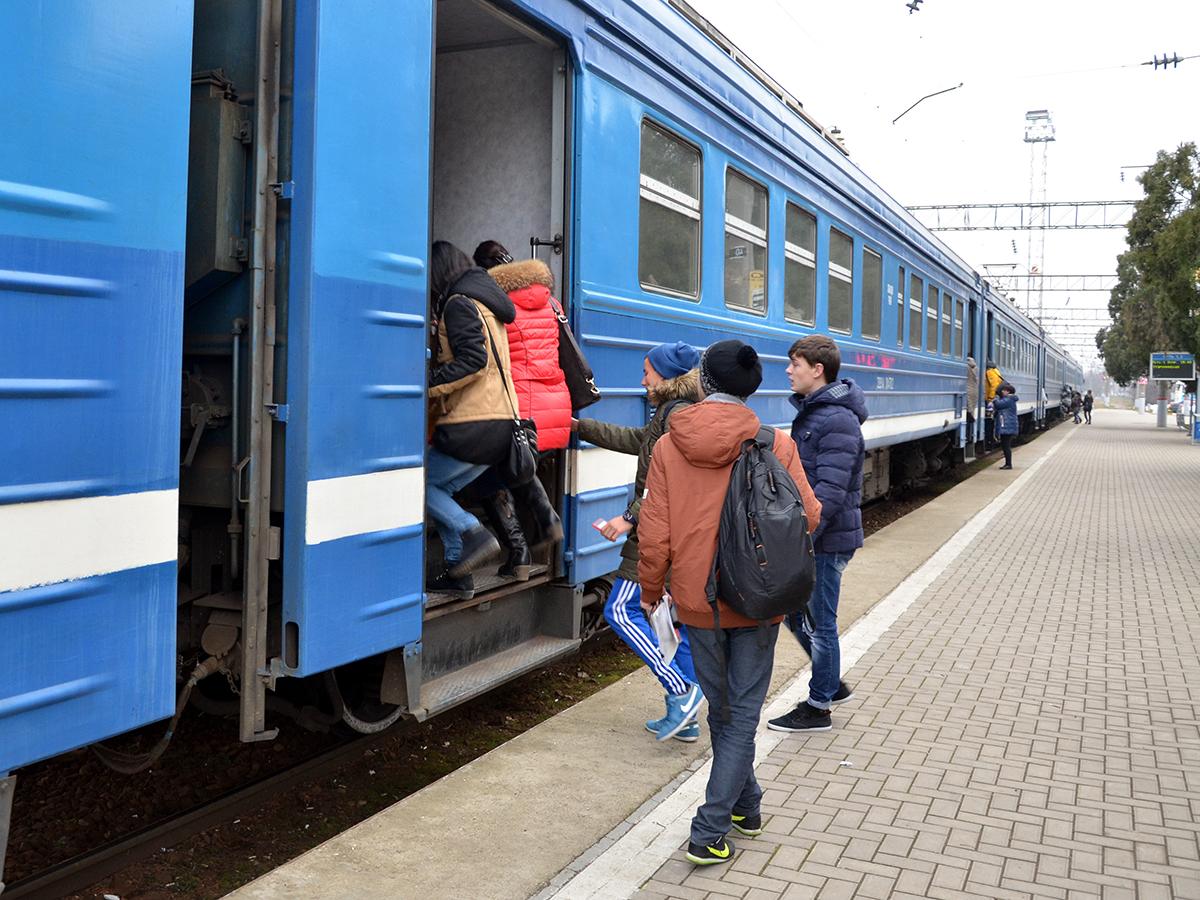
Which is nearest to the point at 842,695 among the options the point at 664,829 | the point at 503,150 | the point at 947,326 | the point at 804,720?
the point at 804,720

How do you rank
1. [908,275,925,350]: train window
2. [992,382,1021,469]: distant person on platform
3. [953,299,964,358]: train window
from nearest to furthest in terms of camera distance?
[908,275,925,350]: train window
[953,299,964,358]: train window
[992,382,1021,469]: distant person on platform

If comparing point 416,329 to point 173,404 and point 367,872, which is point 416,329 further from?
point 367,872

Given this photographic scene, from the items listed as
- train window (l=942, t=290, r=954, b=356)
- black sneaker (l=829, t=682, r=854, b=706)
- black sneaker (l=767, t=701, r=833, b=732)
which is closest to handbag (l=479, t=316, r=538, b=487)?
black sneaker (l=767, t=701, r=833, b=732)

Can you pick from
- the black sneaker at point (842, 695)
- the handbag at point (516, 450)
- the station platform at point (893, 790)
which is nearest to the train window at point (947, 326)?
the station platform at point (893, 790)

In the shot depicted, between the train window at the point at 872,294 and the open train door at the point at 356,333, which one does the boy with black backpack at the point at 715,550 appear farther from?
the train window at the point at 872,294

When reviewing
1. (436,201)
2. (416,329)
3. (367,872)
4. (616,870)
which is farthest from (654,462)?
(436,201)

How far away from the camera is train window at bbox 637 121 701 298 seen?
5891 mm

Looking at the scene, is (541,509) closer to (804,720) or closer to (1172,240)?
(804,720)

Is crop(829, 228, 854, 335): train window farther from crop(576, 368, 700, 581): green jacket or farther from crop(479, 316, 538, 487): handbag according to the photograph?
crop(479, 316, 538, 487): handbag

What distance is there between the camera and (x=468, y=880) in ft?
11.6

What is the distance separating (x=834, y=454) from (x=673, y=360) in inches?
34.5

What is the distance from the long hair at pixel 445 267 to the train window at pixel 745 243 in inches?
102

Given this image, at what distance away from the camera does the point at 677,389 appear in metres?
4.59

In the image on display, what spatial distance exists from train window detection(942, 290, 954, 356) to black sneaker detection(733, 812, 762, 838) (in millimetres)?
12254
